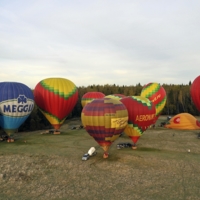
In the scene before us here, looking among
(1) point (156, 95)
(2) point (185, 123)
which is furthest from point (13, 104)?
(2) point (185, 123)

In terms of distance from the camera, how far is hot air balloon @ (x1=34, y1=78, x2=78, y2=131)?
21.4 meters

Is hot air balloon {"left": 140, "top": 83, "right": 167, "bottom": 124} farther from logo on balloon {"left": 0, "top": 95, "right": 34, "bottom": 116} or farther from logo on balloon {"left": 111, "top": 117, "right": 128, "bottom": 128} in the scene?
logo on balloon {"left": 0, "top": 95, "right": 34, "bottom": 116}

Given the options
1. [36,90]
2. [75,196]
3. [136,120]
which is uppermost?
[36,90]

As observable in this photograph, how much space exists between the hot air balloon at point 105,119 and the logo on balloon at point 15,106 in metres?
6.88

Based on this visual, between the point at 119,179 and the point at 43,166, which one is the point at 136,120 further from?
the point at 43,166

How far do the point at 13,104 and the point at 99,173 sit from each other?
9373mm

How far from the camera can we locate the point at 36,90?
73.5 feet

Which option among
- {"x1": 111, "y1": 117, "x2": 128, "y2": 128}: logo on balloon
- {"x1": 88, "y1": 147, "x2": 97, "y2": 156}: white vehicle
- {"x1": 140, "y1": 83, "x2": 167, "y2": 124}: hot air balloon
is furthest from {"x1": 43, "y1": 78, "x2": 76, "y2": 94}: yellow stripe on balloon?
{"x1": 111, "y1": 117, "x2": 128, "y2": 128}: logo on balloon

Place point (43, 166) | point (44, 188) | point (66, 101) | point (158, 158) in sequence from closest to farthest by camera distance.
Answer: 1. point (44, 188)
2. point (43, 166)
3. point (158, 158)
4. point (66, 101)

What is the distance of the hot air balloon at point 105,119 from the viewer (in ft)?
43.4

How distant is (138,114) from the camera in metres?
15.4

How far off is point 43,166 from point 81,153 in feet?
9.56

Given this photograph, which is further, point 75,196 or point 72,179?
point 72,179

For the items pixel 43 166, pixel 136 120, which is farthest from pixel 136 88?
pixel 43 166
